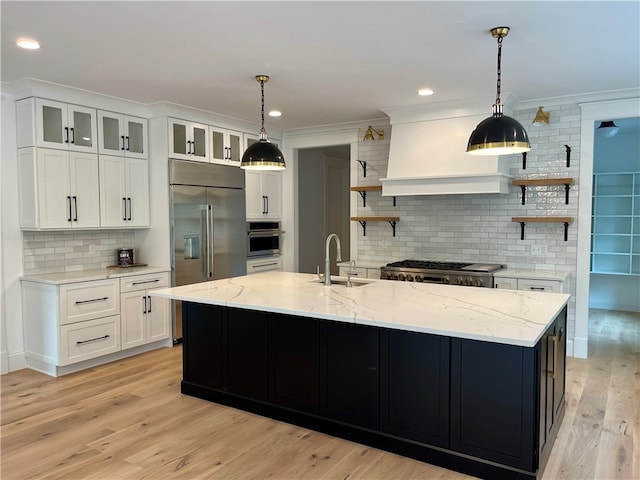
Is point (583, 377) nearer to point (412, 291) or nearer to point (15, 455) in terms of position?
point (412, 291)

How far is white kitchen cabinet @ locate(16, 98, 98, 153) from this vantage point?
4074mm

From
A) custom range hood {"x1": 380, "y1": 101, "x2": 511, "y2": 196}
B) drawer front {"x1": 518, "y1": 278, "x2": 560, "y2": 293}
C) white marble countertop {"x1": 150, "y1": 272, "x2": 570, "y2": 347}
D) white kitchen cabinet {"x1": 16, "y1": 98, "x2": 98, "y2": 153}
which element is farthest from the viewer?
custom range hood {"x1": 380, "y1": 101, "x2": 511, "y2": 196}

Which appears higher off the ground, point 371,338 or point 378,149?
point 378,149

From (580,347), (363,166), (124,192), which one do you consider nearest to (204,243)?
(124,192)

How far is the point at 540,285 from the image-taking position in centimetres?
436

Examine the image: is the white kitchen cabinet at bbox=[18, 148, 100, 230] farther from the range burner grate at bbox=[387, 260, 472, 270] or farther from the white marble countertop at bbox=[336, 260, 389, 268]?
the range burner grate at bbox=[387, 260, 472, 270]

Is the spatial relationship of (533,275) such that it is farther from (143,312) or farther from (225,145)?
(143,312)

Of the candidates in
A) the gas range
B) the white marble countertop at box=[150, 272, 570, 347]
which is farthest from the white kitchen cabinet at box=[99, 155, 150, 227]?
the gas range

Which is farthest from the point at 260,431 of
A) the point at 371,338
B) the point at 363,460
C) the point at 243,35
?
the point at 243,35

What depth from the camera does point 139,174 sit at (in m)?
4.95

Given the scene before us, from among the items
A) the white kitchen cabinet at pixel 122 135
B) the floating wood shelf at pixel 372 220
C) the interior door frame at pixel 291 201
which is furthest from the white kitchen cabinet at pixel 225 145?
the floating wood shelf at pixel 372 220

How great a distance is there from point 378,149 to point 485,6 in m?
3.21

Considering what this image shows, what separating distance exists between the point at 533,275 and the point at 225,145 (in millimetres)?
3611

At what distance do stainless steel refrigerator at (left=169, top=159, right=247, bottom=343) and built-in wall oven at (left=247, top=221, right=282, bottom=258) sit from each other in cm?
18
